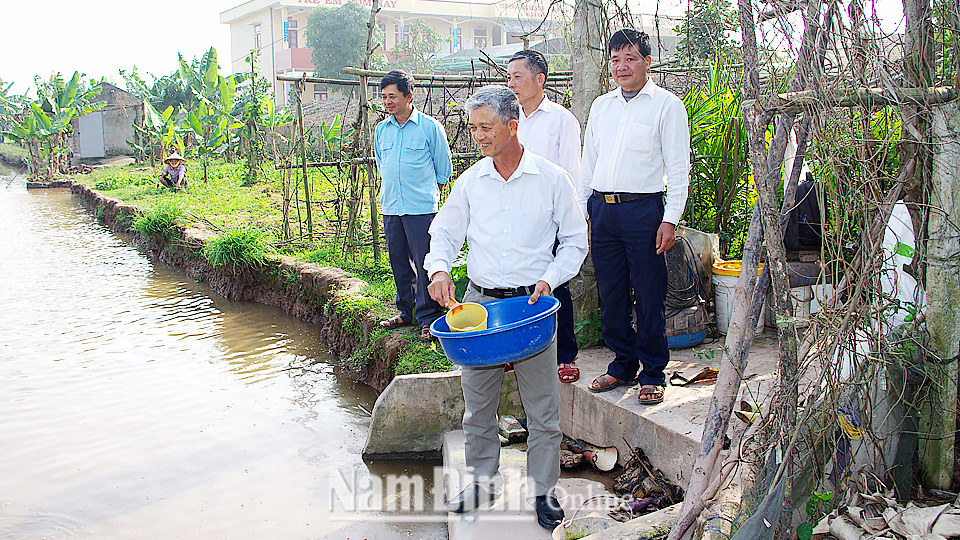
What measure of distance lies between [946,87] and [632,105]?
1595 mm

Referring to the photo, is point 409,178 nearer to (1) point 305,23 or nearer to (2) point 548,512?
(2) point 548,512

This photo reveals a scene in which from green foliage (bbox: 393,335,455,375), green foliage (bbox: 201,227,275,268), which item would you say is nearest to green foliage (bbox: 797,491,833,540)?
green foliage (bbox: 393,335,455,375)

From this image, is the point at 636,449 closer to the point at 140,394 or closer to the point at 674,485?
the point at 674,485

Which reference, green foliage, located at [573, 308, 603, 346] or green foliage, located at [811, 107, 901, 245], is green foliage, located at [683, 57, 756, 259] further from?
green foliage, located at [811, 107, 901, 245]

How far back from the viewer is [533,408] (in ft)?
10.1

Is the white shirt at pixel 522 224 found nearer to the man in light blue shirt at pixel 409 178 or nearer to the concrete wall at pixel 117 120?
the man in light blue shirt at pixel 409 178

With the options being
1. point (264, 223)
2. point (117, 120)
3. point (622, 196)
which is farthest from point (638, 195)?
point (117, 120)

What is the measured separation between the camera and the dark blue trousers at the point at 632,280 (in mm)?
3623

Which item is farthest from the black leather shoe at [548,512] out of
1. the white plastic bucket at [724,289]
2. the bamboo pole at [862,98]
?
the white plastic bucket at [724,289]

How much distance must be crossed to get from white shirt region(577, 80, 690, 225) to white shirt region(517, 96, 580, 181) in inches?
14.8

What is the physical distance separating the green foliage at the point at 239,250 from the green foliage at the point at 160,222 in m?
2.68

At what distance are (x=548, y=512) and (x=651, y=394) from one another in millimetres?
870

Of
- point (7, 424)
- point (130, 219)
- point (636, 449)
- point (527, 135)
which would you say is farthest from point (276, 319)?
point (130, 219)

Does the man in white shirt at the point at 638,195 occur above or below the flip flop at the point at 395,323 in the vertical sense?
above
